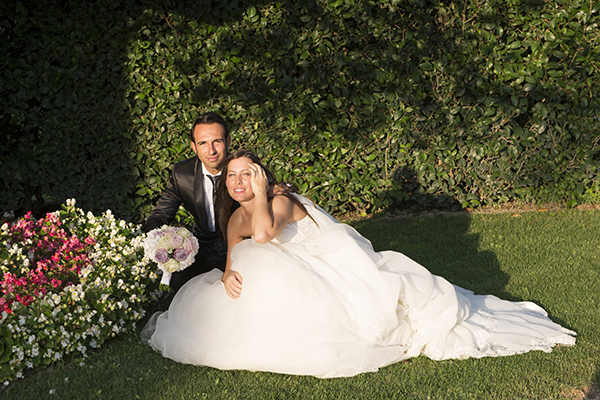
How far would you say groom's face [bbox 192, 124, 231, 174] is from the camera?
4.25 m

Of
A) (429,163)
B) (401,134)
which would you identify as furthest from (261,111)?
(429,163)

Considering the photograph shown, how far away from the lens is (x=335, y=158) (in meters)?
6.68

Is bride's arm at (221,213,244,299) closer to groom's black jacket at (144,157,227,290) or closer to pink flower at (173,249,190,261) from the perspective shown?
pink flower at (173,249,190,261)

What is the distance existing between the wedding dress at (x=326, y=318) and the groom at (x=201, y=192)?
0.86 metres

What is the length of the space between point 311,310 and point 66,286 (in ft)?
5.48

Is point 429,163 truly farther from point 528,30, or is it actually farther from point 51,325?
point 51,325

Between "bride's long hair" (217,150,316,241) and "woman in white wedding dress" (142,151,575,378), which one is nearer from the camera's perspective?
"woman in white wedding dress" (142,151,575,378)

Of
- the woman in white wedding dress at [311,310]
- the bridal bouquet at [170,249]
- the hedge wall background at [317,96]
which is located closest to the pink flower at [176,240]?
the bridal bouquet at [170,249]

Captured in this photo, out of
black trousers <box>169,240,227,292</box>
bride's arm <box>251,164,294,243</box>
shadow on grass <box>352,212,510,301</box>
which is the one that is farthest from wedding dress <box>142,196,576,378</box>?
shadow on grass <box>352,212,510,301</box>

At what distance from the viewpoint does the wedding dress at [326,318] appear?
3387 mm

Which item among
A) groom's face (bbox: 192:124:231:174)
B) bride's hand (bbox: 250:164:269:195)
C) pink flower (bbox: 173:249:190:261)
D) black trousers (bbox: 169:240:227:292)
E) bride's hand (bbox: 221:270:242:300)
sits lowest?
black trousers (bbox: 169:240:227:292)

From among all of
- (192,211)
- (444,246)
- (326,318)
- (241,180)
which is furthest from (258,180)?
(444,246)

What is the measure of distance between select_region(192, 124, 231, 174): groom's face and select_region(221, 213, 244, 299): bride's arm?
1.91 feet

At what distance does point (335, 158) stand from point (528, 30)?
2656 mm
